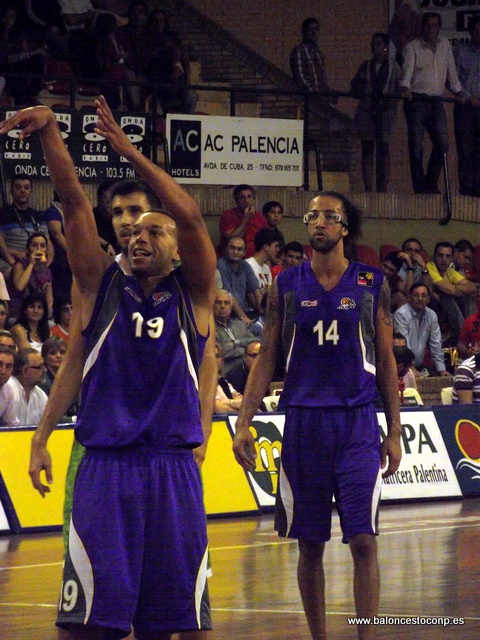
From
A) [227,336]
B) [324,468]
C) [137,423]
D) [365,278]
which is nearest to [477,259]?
[227,336]

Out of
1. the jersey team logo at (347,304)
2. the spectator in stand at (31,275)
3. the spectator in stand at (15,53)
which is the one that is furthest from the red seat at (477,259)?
the jersey team logo at (347,304)

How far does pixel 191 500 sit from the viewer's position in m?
5.55

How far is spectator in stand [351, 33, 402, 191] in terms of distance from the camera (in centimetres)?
2164

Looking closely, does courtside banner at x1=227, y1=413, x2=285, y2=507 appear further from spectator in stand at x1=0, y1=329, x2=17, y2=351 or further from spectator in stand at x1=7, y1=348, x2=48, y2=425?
spectator in stand at x1=0, y1=329, x2=17, y2=351

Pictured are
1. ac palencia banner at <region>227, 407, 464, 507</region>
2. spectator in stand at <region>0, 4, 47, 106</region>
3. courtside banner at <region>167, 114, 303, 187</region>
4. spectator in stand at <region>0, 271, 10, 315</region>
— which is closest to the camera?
ac palencia banner at <region>227, 407, 464, 507</region>

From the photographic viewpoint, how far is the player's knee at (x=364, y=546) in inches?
283

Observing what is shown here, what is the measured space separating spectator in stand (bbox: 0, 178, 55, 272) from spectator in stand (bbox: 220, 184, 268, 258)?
288 centimetres

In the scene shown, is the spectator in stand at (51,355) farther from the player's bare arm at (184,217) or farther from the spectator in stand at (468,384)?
the player's bare arm at (184,217)

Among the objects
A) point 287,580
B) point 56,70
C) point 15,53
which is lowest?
point 287,580

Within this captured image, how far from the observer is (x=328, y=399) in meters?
7.44

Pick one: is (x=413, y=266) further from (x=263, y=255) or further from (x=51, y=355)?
(x=51, y=355)

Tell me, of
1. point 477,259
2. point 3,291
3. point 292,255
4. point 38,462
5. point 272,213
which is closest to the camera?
point 38,462

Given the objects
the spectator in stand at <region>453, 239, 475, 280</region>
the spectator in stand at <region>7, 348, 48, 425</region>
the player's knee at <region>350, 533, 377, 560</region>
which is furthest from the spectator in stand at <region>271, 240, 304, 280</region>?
the player's knee at <region>350, 533, 377, 560</region>

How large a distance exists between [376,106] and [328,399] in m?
15.0
